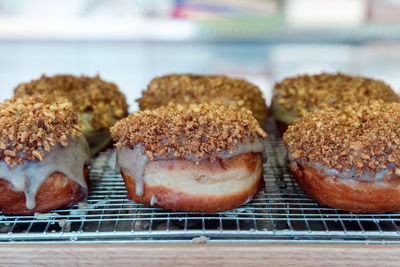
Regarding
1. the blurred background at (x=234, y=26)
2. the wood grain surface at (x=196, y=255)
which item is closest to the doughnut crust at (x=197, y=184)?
the wood grain surface at (x=196, y=255)

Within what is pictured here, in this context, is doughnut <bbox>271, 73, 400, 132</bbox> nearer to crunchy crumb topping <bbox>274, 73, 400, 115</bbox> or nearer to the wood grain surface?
crunchy crumb topping <bbox>274, 73, 400, 115</bbox>

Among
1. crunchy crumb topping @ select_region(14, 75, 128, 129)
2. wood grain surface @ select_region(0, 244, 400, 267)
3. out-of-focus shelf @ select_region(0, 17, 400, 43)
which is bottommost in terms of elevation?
wood grain surface @ select_region(0, 244, 400, 267)

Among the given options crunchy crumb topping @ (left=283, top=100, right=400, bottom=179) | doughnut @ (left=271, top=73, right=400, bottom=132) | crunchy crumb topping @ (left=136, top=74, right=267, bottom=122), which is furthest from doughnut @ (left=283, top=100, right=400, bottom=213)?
crunchy crumb topping @ (left=136, top=74, right=267, bottom=122)

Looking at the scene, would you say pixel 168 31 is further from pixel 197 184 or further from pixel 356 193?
pixel 356 193

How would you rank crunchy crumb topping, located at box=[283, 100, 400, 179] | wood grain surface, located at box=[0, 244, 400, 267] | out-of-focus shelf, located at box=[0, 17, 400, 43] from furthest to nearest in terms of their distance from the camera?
out-of-focus shelf, located at box=[0, 17, 400, 43] → crunchy crumb topping, located at box=[283, 100, 400, 179] → wood grain surface, located at box=[0, 244, 400, 267]

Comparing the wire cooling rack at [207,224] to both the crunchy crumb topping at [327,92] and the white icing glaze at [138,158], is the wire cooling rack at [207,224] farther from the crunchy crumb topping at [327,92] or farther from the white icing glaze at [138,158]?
the crunchy crumb topping at [327,92]

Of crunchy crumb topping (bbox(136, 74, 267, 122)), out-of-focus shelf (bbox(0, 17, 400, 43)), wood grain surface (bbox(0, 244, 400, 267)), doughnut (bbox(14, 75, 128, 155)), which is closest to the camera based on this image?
wood grain surface (bbox(0, 244, 400, 267))

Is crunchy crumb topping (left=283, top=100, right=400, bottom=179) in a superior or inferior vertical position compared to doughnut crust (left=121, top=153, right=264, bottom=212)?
superior
